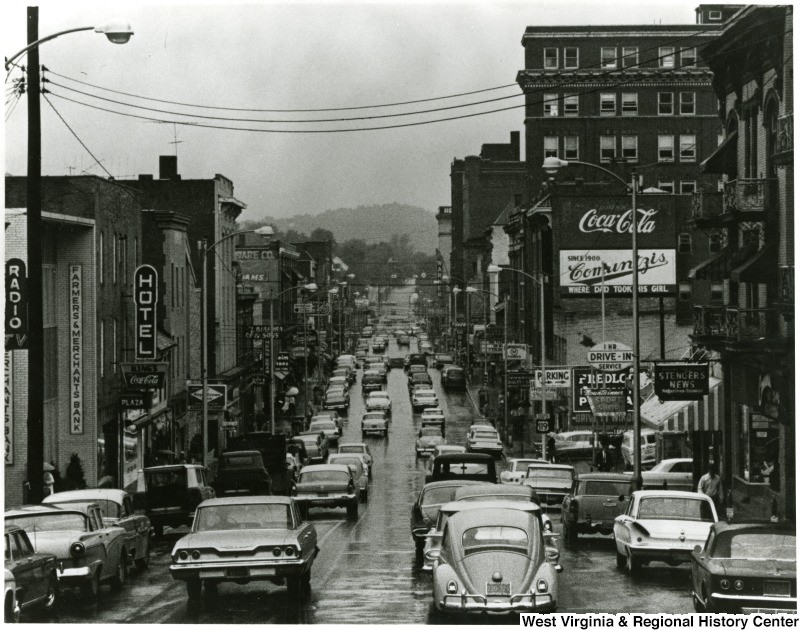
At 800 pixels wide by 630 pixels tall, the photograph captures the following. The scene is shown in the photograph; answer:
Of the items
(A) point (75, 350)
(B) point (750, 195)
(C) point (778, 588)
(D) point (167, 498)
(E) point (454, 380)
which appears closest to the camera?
(C) point (778, 588)

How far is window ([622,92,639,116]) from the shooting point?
10025cm

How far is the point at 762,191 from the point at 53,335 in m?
22.8

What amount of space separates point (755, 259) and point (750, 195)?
190 centimetres

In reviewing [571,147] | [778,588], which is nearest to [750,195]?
[778,588]

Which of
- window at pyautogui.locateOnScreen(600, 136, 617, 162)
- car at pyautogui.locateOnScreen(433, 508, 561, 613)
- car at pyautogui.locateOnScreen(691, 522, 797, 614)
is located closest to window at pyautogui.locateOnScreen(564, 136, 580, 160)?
window at pyautogui.locateOnScreen(600, 136, 617, 162)

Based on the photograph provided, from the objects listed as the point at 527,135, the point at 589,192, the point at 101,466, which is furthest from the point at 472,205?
the point at 101,466

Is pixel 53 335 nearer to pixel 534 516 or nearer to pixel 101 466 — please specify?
pixel 101 466

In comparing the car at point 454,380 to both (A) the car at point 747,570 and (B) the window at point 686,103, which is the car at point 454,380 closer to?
(B) the window at point 686,103

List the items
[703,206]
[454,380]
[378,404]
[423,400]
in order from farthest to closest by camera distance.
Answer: [454,380]
[423,400]
[378,404]
[703,206]

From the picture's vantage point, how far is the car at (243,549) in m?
19.3

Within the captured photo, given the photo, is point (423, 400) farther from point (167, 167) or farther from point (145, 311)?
point (145, 311)

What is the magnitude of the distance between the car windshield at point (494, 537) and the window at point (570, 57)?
8403 cm

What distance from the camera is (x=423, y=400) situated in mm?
92500

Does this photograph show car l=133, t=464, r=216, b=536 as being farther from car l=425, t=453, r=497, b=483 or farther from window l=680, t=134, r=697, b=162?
window l=680, t=134, r=697, b=162
